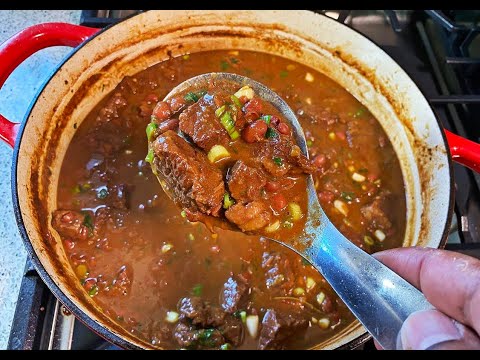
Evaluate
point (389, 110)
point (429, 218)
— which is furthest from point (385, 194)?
point (389, 110)

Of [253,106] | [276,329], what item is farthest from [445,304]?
[253,106]

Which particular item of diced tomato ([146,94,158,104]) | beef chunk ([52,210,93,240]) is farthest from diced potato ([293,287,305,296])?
diced tomato ([146,94,158,104])

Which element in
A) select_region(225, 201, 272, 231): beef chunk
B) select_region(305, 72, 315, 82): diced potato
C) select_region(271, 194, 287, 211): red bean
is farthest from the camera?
select_region(305, 72, 315, 82): diced potato

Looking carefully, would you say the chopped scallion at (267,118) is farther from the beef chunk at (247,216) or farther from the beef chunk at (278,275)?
the beef chunk at (278,275)

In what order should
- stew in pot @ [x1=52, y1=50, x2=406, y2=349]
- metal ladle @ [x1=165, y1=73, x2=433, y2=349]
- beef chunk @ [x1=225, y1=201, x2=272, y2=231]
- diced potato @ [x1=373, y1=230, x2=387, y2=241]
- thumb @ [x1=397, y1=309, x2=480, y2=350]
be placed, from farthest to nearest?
diced potato @ [x1=373, y1=230, x2=387, y2=241], stew in pot @ [x1=52, y1=50, x2=406, y2=349], beef chunk @ [x1=225, y1=201, x2=272, y2=231], metal ladle @ [x1=165, y1=73, x2=433, y2=349], thumb @ [x1=397, y1=309, x2=480, y2=350]

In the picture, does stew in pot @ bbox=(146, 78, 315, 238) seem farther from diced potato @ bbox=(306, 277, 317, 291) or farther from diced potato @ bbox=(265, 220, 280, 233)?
diced potato @ bbox=(306, 277, 317, 291)

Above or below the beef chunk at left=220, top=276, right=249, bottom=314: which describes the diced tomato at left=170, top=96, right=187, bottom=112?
above

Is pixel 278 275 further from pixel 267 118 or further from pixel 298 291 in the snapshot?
pixel 267 118
